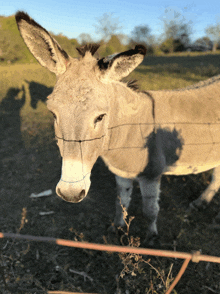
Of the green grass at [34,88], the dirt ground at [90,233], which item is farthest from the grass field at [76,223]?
the green grass at [34,88]

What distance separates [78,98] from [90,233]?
2439mm

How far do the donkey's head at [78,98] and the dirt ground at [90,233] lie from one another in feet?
3.06

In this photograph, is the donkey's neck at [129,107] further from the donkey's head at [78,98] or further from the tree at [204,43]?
the tree at [204,43]

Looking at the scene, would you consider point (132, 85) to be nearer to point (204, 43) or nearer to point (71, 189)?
point (71, 189)

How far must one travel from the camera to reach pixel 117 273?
2.54 metres

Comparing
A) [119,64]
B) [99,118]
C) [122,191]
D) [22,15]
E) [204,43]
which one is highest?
[204,43]

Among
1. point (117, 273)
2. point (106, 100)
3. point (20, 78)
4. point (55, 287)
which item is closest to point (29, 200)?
point (55, 287)

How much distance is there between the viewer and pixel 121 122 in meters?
2.17

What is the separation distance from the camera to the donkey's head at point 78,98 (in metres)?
1.58

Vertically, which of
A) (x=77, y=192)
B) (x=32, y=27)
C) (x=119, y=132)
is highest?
(x=32, y=27)

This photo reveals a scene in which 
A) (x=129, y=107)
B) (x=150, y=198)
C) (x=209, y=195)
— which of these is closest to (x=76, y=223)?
(x=150, y=198)

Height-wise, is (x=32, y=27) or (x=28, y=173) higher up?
(x=32, y=27)

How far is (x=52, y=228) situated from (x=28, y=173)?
6.54ft

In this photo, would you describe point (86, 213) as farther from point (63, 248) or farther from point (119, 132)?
point (119, 132)
